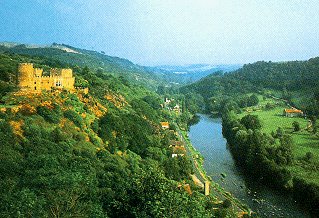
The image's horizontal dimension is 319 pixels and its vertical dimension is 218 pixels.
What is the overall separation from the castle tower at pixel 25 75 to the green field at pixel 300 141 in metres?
38.7

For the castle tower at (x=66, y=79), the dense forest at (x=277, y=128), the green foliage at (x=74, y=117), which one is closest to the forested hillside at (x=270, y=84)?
the dense forest at (x=277, y=128)

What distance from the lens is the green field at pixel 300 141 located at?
5216 centimetres

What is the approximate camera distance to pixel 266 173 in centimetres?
5409

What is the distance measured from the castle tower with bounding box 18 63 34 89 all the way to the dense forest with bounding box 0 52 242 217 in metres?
A: 1.81

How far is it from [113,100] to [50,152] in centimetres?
3840

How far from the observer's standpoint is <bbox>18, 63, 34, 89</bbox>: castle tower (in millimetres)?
45750

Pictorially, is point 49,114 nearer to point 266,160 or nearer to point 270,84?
point 266,160

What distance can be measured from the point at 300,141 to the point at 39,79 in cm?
4680

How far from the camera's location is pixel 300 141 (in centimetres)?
6625

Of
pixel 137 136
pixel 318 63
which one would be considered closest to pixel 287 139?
pixel 137 136

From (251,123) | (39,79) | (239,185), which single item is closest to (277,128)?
(251,123)

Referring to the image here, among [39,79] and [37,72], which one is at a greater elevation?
[37,72]

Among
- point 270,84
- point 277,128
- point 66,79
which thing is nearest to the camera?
point 66,79

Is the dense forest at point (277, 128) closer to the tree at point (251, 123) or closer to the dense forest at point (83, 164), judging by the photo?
the tree at point (251, 123)
